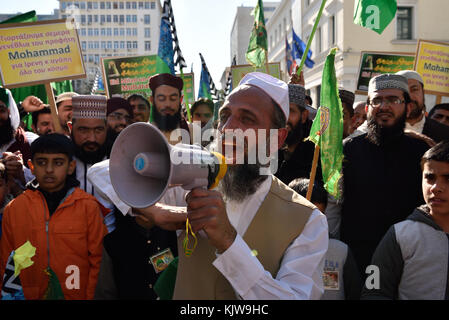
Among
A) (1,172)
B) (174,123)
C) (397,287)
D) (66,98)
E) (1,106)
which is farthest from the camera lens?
(66,98)

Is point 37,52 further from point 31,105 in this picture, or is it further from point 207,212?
point 207,212

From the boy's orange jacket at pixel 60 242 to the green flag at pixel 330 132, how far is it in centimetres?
159

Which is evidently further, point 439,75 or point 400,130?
point 439,75

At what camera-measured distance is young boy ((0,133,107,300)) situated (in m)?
2.92

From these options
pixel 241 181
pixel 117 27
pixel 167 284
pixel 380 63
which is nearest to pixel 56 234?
pixel 167 284

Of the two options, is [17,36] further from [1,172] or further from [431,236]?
[431,236]

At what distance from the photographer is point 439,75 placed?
20.5 feet

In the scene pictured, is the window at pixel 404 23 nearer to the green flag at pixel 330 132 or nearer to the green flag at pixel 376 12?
the green flag at pixel 376 12

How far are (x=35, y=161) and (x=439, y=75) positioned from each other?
5517 mm

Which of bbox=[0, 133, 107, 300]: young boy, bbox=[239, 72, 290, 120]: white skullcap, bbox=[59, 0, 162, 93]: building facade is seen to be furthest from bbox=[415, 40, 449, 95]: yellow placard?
bbox=[59, 0, 162, 93]: building facade

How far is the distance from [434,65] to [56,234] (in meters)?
5.63

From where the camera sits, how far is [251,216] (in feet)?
5.99

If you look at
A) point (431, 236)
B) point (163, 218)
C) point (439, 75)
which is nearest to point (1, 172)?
point (163, 218)

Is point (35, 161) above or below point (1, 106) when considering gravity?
below
